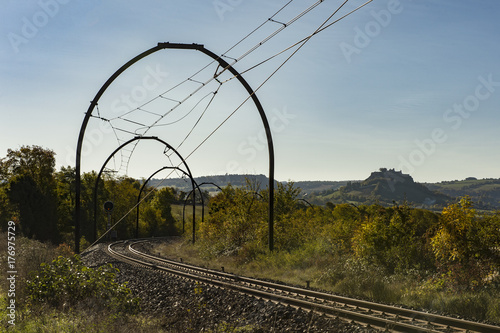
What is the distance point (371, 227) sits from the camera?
18891 millimetres

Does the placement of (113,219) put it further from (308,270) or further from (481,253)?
(481,253)

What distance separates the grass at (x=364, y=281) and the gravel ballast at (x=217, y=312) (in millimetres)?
4324

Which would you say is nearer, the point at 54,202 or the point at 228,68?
the point at 228,68

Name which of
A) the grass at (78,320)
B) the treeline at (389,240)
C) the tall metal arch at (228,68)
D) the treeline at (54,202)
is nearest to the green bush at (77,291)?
the grass at (78,320)

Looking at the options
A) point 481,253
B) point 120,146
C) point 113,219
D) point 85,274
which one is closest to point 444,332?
point 481,253

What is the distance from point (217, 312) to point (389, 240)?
9.99m

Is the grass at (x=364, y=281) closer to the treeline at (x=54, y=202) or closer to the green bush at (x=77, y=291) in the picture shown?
the green bush at (x=77, y=291)

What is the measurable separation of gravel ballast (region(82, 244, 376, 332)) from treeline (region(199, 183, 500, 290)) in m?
6.59

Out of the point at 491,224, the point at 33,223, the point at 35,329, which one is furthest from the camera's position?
the point at 33,223

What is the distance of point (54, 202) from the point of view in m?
54.9

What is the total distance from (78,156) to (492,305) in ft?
67.7

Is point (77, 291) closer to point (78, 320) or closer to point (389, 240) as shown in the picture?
point (78, 320)

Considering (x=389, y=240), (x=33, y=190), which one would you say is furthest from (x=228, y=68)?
(x=33, y=190)

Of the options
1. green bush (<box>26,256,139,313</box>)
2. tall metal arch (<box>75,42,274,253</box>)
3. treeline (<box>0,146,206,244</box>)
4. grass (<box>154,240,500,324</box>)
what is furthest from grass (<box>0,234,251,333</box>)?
treeline (<box>0,146,206,244</box>)
